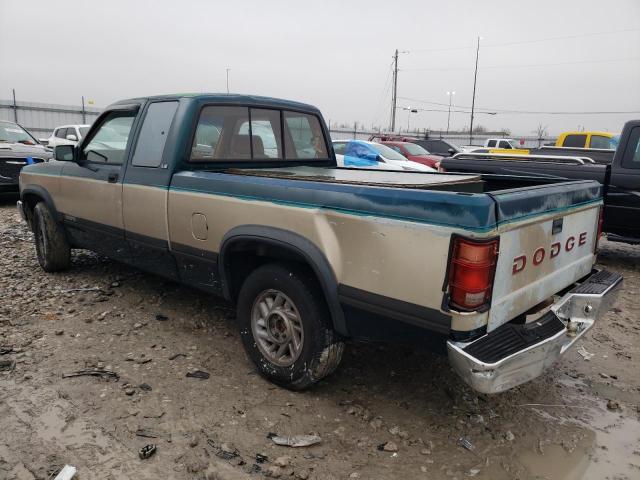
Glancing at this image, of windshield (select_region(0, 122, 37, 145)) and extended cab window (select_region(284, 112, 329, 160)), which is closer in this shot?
extended cab window (select_region(284, 112, 329, 160))

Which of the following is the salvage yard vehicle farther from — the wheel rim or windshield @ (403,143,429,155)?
windshield @ (403,143,429,155)

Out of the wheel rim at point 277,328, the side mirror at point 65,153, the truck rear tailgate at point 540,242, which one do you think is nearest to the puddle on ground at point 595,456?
the truck rear tailgate at point 540,242

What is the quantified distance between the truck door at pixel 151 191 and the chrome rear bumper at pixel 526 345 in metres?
2.39

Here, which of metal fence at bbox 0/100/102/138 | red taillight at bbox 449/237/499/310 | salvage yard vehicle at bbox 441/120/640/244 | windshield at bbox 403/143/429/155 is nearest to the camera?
red taillight at bbox 449/237/499/310

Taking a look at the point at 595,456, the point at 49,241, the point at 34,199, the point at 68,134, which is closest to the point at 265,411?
the point at 595,456

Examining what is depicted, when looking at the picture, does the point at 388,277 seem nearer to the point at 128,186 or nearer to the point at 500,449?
the point at 500,449

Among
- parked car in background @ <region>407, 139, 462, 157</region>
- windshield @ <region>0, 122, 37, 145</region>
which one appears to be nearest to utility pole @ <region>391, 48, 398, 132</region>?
parked car in background @ <region>407, 139, 462, 157</region>

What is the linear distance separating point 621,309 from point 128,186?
480cm

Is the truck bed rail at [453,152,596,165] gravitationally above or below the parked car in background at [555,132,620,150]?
below

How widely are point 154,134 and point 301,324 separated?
2.02 metres

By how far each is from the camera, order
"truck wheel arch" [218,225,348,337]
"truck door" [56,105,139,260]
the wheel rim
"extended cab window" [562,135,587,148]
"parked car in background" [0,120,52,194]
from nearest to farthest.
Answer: "truck wheel arch" [218,225,348,337] < the wheel rim < "truck door" [56,105,139,260] < "parked car in background" [0,120,52,194] < "extended cab window" [562,135,587,148]

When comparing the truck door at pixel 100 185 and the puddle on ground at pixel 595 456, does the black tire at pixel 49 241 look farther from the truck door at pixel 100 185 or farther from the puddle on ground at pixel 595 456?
the puddle on ground at pixel 595 456

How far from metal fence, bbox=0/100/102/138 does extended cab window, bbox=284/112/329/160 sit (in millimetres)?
21595

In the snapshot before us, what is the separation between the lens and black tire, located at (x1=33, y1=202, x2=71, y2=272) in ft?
17.0
